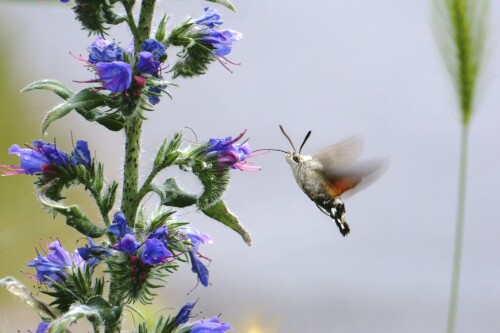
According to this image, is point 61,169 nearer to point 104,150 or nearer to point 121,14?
point 121,14

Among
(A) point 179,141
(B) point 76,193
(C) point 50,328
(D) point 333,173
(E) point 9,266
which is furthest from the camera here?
(B) point 76,193

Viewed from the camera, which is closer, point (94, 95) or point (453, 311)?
point (94, 95)

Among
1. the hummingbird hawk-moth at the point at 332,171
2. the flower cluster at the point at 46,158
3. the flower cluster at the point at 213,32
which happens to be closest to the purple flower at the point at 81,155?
the flower cluster at the point at 46,158

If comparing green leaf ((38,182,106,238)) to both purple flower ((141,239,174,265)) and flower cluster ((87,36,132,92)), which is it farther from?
flower cluster ((87,36,132,92))

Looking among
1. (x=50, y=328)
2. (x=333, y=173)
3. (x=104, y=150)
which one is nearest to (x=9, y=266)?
(x=104, y=150)

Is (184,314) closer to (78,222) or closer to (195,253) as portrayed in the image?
(195,253)

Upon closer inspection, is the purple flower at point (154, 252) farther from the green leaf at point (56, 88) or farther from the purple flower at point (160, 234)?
the green leaf at point (56, 88)
